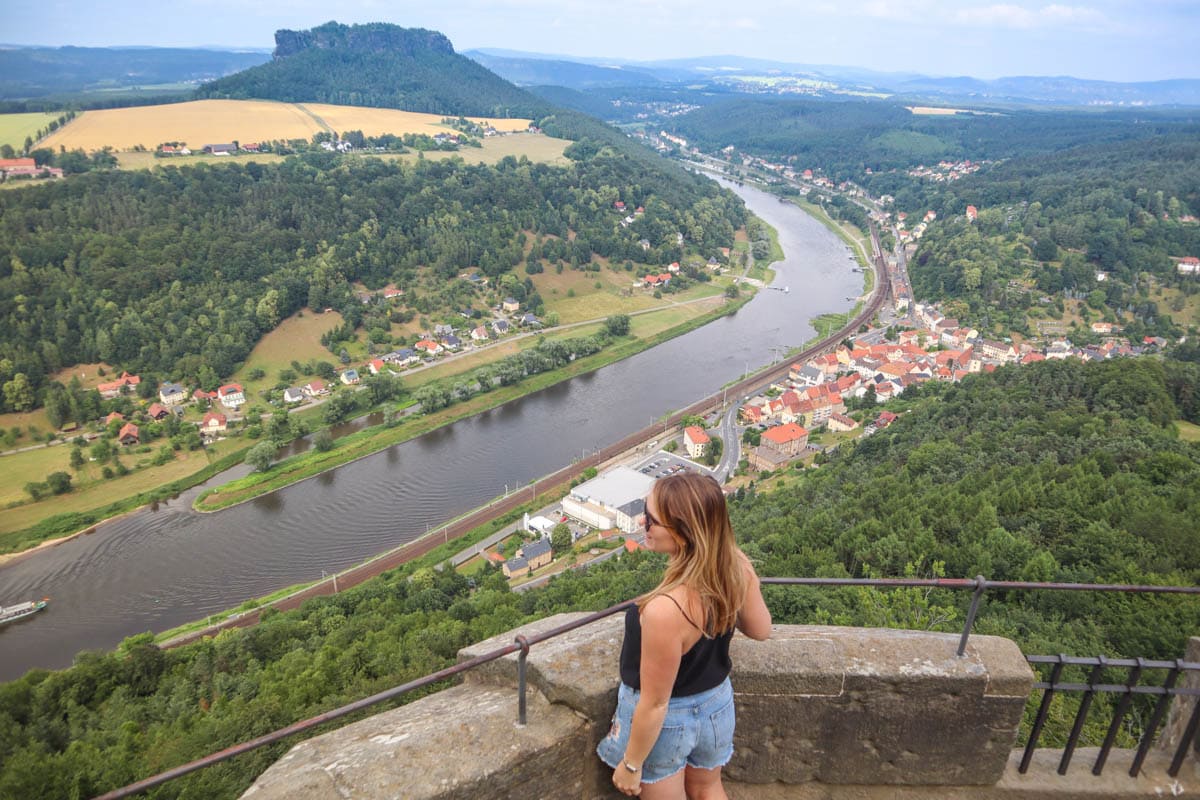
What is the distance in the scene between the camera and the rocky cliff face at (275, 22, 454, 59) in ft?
392

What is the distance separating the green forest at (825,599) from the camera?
7.89m

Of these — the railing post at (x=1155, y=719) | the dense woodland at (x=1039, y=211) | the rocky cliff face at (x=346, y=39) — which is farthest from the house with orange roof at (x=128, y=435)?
the rocky cliff face at (x=346, y=39)

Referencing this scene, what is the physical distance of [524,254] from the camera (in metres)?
54.3

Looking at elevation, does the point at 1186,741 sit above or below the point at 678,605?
below

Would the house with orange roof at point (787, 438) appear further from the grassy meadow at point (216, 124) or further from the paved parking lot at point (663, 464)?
the grassy meadow at point (216, 124)

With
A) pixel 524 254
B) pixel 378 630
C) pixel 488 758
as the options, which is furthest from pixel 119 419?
pixel 488 758

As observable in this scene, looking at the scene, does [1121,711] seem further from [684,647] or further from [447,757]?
[447,757]

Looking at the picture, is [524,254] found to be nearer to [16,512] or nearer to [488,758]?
[16,512]

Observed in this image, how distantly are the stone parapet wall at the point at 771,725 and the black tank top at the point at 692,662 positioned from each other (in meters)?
0.43

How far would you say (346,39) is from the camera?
12006cm

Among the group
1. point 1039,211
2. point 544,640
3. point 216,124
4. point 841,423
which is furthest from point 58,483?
point 1039,211

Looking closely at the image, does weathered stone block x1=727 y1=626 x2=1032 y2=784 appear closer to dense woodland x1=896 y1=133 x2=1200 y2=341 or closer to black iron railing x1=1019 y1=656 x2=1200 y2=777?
black iron railing x1=1019 y1=656 x2=1200 y2=777

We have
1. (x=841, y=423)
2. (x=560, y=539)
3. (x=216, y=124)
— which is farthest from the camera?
(x=216, y=124)

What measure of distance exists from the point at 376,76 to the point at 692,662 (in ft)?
415
